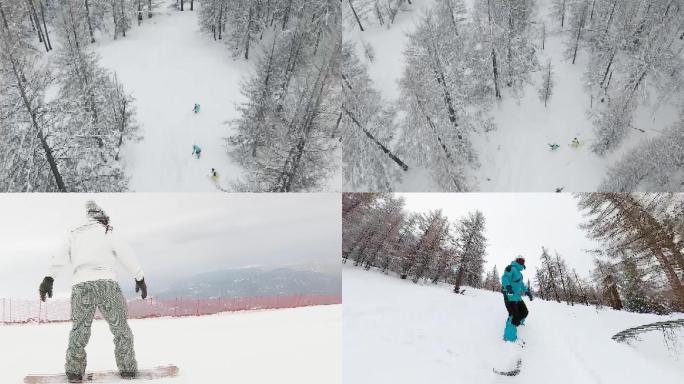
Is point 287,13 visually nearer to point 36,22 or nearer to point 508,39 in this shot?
point 508,39

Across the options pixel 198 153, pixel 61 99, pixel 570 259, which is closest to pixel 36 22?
pixel 61 99

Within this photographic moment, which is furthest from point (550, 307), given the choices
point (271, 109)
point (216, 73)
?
point (216, 73)

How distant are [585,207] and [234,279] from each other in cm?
264

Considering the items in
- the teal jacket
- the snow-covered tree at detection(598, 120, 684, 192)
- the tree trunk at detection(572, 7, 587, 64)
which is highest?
the tree trunk at detection(572, 7, 587, 64)

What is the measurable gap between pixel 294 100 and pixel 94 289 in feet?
9.27

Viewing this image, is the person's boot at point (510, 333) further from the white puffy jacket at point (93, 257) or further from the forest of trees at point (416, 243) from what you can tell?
the white puffy jacket at point (93, 257)

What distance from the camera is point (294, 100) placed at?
5.00m

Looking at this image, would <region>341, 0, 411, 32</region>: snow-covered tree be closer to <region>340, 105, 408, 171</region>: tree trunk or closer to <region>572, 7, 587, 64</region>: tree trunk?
<region>340, 105, 408, 171</region>: tree trunk

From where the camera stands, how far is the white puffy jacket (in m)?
2.66

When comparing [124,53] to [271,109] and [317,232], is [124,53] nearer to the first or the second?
[271,109]

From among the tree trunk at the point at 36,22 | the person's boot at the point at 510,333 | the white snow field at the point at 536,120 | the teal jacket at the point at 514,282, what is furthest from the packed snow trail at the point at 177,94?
the person's boot at the point at 510,333

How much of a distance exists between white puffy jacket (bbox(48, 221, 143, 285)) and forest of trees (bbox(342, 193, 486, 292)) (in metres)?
1.66

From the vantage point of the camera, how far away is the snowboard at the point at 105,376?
8.64 feet

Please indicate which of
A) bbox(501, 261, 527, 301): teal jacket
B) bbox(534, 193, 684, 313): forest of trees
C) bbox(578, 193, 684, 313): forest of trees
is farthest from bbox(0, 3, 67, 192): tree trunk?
bbox(578, 193, 684, 313): forest of trees
